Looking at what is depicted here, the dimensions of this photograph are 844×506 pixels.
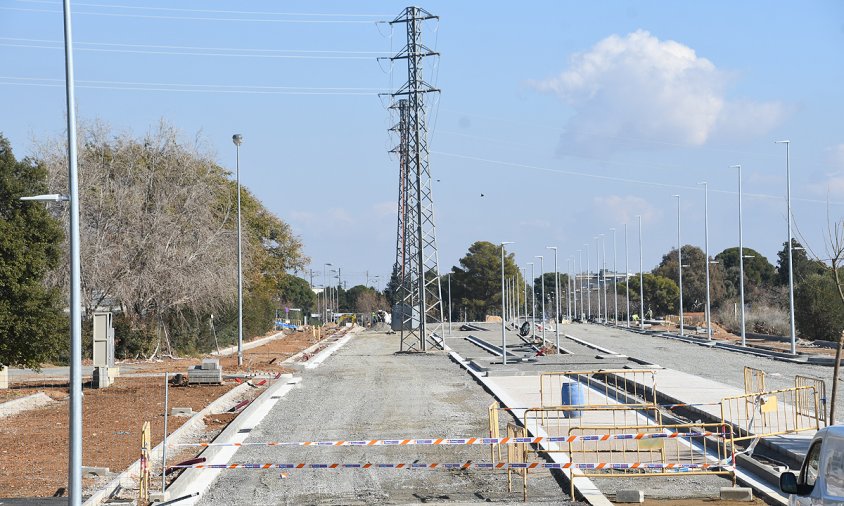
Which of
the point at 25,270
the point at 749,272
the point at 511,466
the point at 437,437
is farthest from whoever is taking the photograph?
the point at 749,272

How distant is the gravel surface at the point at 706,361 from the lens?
3469 cm

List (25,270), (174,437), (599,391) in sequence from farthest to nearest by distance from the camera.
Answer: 1. (599,391)
2. (25,270)
3. (174,437)

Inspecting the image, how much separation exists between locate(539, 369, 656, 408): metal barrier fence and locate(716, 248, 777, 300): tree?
9388 centimetres

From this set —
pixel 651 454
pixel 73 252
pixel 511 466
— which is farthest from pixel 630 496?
pixel 73 252

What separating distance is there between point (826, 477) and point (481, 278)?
126m

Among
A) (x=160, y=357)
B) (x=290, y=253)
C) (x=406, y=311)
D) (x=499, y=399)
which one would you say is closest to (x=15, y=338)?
(x=499, y=399)

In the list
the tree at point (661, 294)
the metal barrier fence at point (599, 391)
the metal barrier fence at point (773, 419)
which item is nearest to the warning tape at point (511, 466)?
the metal barrier fence at point (773, 419)

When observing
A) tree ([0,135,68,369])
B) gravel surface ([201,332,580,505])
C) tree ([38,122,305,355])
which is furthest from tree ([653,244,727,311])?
tree ([0,135,68,369])

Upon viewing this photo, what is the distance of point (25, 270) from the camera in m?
29.9

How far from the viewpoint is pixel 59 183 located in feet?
148

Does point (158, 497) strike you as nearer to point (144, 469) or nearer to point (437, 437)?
point (144, 469)

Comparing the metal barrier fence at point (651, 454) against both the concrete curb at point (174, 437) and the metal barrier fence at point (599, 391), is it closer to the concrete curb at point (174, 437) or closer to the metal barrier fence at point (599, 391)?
the metal barrier fence at point (599, 391)

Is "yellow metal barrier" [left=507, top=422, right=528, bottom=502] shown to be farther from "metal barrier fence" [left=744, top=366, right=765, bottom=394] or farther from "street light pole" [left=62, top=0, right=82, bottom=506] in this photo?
"metal barrier fence" [left=744, top=366, right=765, bottom=394]

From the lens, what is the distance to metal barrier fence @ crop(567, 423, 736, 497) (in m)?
14.9
